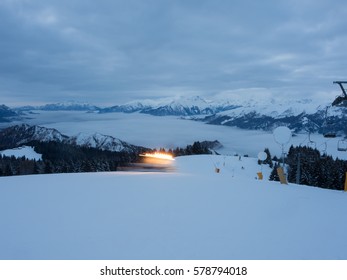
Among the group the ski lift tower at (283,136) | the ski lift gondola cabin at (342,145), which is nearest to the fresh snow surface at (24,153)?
the ski lift tower at (283,136)

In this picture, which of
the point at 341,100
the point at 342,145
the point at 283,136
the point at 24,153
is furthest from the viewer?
the point at 24,153

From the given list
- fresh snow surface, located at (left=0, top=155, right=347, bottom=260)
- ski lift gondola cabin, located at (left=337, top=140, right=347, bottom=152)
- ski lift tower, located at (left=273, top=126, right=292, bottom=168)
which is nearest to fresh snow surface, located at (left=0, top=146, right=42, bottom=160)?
ski lift tower, located at (left=273, top=126, right=292, bottom=168)

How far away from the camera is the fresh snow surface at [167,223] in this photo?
4.05 meters

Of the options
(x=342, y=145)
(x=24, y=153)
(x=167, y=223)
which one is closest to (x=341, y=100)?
(x=342, y=145)

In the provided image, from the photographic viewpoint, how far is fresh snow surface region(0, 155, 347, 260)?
405 cm

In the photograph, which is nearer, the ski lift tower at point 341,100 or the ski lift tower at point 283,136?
the ski lift tower at point 341,100

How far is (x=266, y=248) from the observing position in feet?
13.5

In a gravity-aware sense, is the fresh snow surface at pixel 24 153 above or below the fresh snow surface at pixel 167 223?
below

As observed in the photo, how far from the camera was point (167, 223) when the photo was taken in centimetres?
499

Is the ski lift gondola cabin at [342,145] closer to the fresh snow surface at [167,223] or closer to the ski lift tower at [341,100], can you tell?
the ski lift tower at [341,100]

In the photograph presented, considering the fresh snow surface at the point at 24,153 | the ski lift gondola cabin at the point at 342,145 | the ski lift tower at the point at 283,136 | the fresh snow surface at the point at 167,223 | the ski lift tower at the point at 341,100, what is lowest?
the fresh snow surface at the point at 24,153

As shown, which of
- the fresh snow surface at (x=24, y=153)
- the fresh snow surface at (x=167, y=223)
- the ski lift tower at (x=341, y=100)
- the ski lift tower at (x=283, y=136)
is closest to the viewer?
the fresh snow surface at (x=167, y=223)

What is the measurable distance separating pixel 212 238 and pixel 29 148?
176077mm

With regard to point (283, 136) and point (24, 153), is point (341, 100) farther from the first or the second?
point (24, 153)
